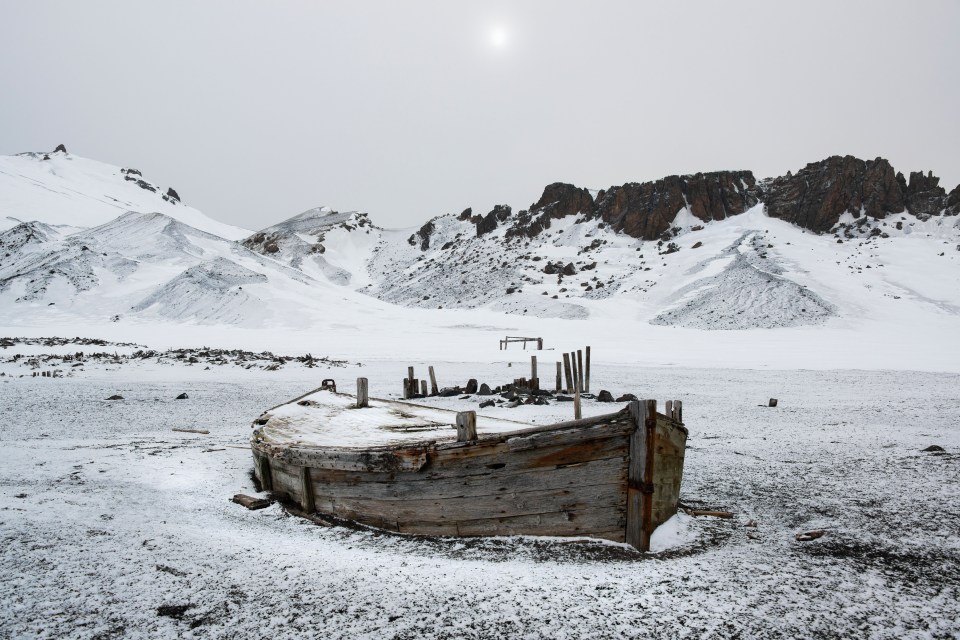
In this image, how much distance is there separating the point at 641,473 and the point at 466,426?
174cm

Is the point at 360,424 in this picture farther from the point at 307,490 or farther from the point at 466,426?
the point at 466,426

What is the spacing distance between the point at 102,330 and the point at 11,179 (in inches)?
3529

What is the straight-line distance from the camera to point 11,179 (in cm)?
10006

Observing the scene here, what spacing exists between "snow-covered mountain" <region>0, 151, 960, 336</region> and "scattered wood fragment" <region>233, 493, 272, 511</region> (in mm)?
39738

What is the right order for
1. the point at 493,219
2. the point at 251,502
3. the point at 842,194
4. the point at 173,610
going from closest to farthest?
the point at 173,610
the point at 251,502
the point at 842,194
the point at 493,219

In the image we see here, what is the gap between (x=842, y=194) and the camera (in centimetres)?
7250

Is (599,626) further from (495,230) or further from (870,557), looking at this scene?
(495,230)

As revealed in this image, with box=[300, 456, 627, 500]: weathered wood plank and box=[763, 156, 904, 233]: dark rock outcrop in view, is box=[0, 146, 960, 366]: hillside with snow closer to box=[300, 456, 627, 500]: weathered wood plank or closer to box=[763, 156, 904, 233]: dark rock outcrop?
box=[763, 156, 904, 233]: dark rock outcrop

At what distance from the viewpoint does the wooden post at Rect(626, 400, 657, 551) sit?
4820 mm

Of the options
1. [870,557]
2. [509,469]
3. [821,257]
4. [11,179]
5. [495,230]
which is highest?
[11,179]

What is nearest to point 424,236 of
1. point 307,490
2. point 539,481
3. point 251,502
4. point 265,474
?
point 265,474

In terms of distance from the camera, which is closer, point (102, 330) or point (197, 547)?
point (197, 547)

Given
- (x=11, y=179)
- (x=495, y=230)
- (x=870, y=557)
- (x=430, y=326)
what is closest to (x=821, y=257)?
(x=430, y=326)

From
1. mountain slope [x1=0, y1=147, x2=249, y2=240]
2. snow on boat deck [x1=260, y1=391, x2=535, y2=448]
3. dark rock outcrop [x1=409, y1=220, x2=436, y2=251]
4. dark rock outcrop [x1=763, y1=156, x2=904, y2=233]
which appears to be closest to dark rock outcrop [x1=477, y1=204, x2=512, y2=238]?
dark rock outcrop [x1=409, y1=220, x2=436, y2=251]
